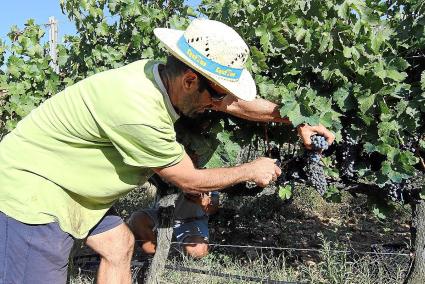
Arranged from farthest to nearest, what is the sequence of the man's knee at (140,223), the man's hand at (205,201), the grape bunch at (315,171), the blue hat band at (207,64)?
the man's knee at (140,223), the man's hand at (205,201), the grape bunch at (315,171), the blue hat band at (207,64)

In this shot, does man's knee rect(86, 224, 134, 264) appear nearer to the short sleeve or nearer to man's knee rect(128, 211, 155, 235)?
the short sleeve

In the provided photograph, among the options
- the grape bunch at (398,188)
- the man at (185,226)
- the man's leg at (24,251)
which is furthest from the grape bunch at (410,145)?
the man's leg at (24,251)

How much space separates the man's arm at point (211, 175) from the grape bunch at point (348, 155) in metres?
0.63

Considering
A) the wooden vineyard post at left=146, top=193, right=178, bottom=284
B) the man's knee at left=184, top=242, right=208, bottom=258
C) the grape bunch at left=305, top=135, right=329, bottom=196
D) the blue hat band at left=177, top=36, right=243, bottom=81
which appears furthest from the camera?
the man's knee at left=184, top=242, right=208, bottom=258

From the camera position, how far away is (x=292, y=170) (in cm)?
386

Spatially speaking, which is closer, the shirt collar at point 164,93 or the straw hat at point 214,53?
the straw hat at point 214,53

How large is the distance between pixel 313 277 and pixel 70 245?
5.77 ft

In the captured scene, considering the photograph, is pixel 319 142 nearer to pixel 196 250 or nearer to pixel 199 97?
pixel 199 97

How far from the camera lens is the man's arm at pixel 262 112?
3.21 m

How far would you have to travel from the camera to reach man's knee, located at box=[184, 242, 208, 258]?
15.5 feet

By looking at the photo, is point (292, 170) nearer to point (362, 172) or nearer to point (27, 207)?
point (362, 172)

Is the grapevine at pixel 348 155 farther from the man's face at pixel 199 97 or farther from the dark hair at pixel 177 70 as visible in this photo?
the dark hair at pixel 177 70

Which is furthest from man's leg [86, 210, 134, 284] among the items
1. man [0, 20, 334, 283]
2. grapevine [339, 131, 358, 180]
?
grapevine [339, 131, 358, 180]

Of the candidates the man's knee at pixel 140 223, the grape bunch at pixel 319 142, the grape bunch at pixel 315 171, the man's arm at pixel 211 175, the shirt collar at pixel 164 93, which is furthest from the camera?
the man's knee at pixel 140 223
